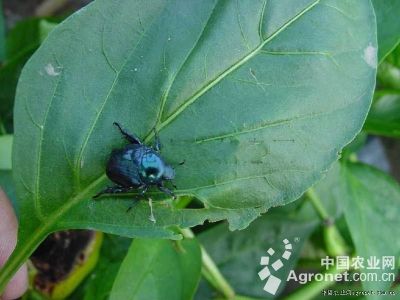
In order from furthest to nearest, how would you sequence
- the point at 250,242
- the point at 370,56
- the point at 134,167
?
the point at 250,242
the point at 134,167
the point at 370,56

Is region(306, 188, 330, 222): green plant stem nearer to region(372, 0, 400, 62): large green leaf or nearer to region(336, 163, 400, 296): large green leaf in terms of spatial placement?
region(336, 163, 400, 296): large green leaf

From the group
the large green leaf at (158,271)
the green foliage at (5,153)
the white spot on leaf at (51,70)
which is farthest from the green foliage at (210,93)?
the green foliage at (5,153)

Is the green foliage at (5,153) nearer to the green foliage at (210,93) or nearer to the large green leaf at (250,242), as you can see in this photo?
the green foliage at (210,93)

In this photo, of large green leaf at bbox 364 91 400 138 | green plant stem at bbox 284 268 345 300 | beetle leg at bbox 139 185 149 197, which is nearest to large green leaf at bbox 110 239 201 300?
beetle leg at bbox 139 185 149 197

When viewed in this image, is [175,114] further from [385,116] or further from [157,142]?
[385,116]

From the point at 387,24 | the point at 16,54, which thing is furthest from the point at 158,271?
the point at 16,54

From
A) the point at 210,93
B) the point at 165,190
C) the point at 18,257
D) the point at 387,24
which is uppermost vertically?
the point at 387,24
